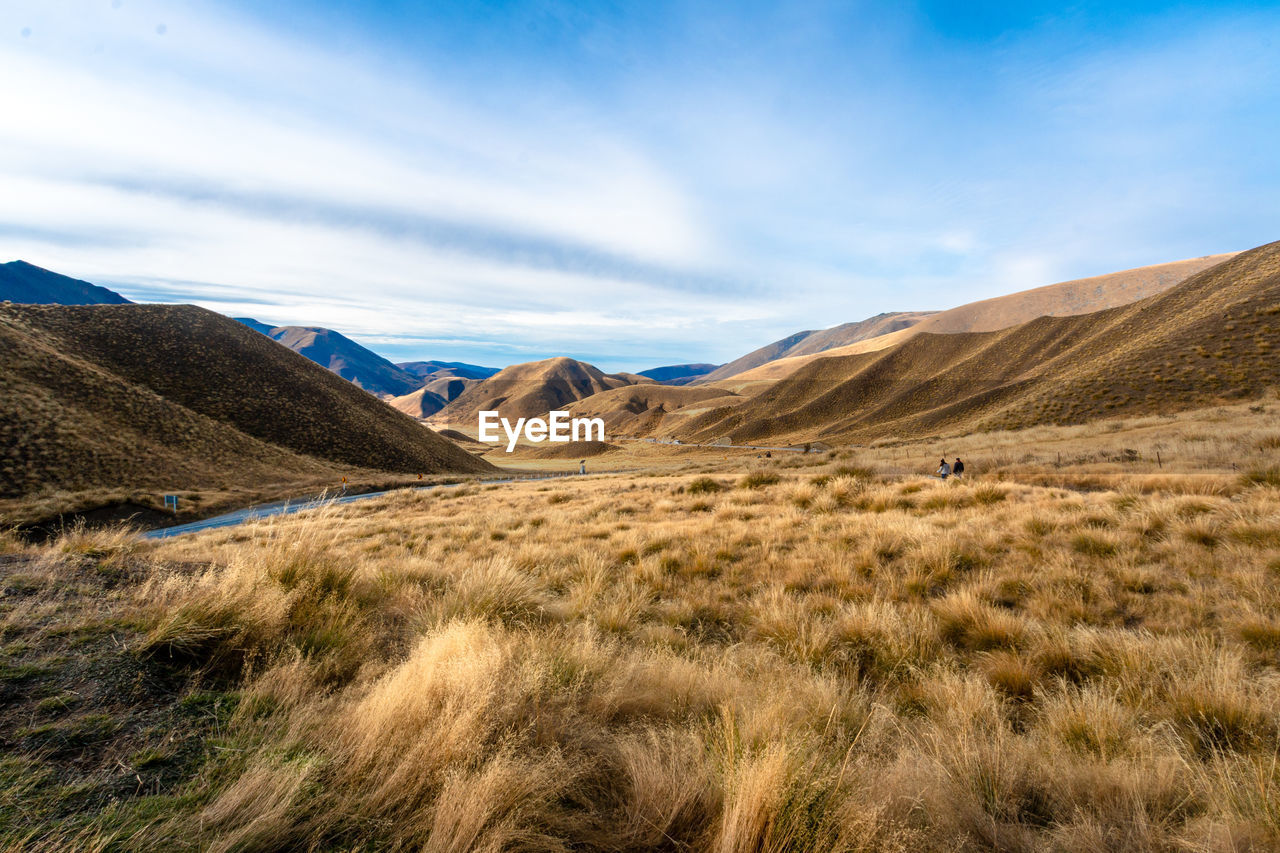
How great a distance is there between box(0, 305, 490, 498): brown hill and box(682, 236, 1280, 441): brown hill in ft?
199

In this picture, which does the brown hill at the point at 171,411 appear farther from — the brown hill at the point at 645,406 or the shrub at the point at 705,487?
the brown hill at the point at 645,406

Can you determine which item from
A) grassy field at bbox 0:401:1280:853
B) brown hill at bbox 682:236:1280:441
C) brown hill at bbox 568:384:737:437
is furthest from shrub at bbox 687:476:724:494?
brown hill at bbox 568:384:737:437

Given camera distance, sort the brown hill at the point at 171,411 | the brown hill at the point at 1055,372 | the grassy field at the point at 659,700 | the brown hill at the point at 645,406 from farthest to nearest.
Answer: the brown hill at the point at 645,406 < the brown hill at the point at 1055,372 < the brown hill at the point at 171,411 < the grassy field at the point at 659,700

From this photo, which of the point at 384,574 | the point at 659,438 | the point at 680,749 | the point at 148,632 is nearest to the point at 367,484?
the point at 384,574

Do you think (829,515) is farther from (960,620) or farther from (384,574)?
(384,574)

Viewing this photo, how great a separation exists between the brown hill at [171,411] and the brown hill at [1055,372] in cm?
6055

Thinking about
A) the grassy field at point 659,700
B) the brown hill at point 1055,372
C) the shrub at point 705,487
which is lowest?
the shrub at point 705,487

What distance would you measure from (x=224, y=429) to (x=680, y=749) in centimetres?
5291

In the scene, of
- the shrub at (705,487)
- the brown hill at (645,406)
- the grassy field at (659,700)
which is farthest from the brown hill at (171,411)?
the brown hill at (645,406)

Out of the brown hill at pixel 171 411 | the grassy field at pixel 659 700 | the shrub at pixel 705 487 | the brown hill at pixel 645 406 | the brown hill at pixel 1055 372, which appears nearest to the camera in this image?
the grassy field at pixel 659 700

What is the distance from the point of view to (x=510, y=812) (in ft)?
6.56

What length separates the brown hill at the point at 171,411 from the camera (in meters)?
29.6

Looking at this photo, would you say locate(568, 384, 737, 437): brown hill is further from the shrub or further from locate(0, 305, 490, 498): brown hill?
the shrub

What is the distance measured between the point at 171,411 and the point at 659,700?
53.1 m
